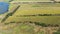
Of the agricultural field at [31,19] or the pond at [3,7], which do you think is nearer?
the agricultural field at [31,19]

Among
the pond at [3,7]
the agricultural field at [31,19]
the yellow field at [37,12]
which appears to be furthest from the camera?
the pond at [3,7]

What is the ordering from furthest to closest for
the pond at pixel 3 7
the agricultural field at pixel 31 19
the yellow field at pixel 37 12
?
the pond at pixel 3 7 → the yellow field at pixel 37 12 → the agricultural field at pixel 31 19

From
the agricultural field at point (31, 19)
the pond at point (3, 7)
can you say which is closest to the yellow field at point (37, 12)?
the agricultural field at point (31, 19)

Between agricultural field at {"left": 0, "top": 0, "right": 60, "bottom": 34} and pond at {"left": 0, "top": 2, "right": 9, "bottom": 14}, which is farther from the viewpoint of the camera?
pond at {"left": 0, "top": 2, "right": 9, "bottom": 14}

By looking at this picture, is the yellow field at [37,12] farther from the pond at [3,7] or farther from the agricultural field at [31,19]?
the pond at [3,7]

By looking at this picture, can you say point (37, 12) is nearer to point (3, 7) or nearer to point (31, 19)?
point (31, 19)

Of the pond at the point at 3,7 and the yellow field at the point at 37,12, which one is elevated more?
the pond at the point at 3,7

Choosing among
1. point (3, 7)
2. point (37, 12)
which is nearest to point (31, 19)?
point (37, 12)

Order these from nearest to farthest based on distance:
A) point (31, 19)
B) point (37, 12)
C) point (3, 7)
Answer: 1. point (31, 19)
2. point (37, 12)
3. point (3, 7)

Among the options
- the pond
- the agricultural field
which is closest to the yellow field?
the agricultural field

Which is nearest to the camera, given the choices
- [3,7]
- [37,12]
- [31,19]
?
[31,19]

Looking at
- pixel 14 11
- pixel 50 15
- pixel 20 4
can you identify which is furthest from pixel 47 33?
pixel 20 4

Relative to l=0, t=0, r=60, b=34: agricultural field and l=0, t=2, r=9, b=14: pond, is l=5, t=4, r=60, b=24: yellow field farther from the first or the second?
l=0, t=2, r=9, b=14: pond
